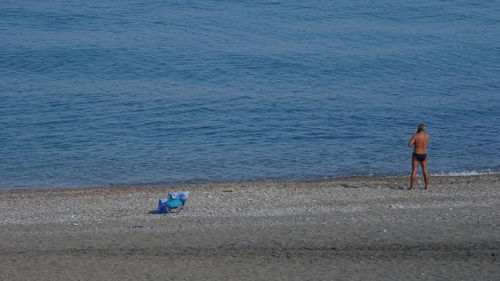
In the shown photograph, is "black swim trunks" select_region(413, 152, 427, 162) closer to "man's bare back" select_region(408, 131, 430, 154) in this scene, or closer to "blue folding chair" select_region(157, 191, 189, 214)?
"man's bare back" select_region(408, 131, 430, 154)

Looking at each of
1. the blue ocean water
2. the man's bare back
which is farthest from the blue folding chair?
the man's bare back

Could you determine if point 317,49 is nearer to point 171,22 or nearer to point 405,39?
point 405,39

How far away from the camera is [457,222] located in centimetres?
1647

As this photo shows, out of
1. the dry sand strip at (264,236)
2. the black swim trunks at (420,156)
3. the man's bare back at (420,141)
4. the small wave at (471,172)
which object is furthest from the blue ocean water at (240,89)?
the dry sand strip at (264,236)

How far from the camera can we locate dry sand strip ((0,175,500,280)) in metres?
14.0

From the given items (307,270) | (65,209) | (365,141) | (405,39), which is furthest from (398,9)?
(307,270)

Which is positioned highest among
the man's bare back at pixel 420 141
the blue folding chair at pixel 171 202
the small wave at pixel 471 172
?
the man's bare back at pixel 420 141

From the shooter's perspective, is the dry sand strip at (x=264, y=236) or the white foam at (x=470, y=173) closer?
the dry sand strip at (x=264, y=236)

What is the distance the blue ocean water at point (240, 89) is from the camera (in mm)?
26469

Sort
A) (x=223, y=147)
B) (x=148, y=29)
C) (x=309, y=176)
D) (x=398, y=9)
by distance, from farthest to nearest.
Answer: (x=398, y=9)
(x=148, y=29)
(x=223, y=147)
(x=309, y=176)

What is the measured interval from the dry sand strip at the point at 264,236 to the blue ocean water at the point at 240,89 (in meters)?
4.71

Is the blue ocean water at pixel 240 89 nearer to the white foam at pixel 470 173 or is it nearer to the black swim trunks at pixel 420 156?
the white foam at pixel 470 173

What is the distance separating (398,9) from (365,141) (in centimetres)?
2763

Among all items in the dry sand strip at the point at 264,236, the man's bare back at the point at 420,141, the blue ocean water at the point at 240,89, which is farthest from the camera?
the blue ocean water at the point at 240,89
